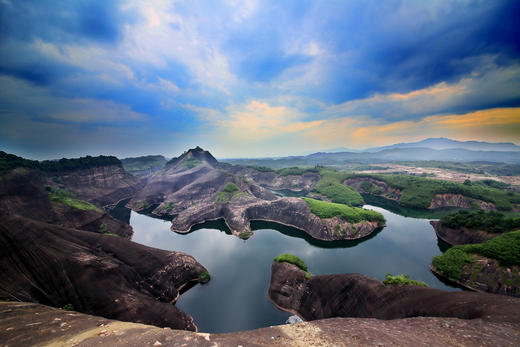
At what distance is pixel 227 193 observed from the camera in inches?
1789

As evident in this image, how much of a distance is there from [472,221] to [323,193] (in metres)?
34.2

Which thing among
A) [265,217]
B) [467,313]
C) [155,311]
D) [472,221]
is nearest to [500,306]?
[467,313]

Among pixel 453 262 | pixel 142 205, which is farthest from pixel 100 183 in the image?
pixel 453 262

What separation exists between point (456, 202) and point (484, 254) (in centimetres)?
3956

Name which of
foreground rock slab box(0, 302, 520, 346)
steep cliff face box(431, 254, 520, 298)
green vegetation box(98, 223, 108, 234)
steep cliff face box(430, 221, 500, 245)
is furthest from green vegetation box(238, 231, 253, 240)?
steep cliff face box(430, 221, 500, 245)

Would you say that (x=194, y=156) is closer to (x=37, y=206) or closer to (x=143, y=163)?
(x=143, y=163)

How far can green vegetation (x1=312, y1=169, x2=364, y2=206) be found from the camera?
1996 inches

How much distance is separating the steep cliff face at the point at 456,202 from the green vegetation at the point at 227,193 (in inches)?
2092

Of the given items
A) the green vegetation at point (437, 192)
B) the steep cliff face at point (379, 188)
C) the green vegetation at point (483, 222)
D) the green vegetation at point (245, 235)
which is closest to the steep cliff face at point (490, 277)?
Answer: the green vegetation at point (483, 222)

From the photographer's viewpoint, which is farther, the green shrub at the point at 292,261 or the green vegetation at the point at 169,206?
the green vegetation at the point at 169,206

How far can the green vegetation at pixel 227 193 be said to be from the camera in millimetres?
43719

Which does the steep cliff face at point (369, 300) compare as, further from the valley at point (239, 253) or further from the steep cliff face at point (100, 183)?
the steep cliff face at point (100, 183)

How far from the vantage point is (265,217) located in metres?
39.6

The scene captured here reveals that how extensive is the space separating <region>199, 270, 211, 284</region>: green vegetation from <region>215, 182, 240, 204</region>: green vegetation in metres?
23.4
